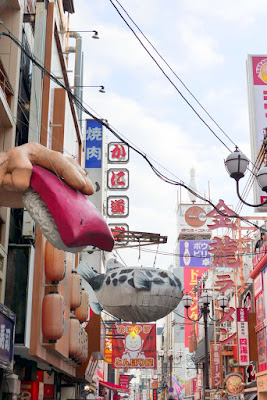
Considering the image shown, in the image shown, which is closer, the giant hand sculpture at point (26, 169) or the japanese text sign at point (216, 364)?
the giant hand sculpture at point (26, 169)

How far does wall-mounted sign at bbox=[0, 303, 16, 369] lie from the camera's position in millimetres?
11680

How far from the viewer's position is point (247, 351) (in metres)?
25.9

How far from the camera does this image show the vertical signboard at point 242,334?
25.7 meters

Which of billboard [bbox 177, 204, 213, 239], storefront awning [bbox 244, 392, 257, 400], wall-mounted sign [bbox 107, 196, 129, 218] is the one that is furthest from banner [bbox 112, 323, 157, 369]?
billboard [bbox 177, 204, 213, 239]

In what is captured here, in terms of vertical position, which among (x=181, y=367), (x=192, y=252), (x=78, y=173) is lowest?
(x=181, y=367)

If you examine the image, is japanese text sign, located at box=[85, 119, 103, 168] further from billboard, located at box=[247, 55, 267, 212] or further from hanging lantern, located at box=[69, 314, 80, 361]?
hanging lantern, located at box=[69, 314, 80, 361]

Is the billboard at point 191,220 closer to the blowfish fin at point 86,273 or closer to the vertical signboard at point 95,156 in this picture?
the vertical signboard at point 95,156

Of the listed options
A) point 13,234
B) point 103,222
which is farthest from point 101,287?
point 103,222

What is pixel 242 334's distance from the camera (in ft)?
85.8

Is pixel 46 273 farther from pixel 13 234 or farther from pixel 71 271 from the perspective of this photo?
pixel 71 271

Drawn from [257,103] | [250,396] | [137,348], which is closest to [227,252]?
[137,348]

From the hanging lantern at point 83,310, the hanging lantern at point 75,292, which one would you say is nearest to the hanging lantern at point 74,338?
the hanging lantern at point 75,292

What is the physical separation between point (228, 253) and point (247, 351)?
292 inches

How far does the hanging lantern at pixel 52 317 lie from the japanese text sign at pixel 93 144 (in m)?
16.7
